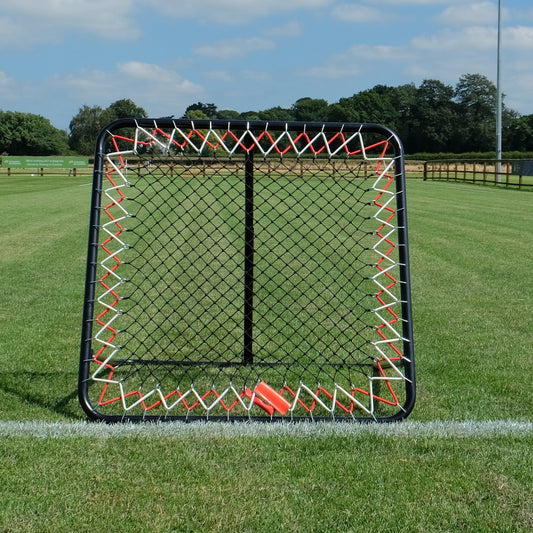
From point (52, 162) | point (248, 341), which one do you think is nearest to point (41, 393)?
point (248, 341)

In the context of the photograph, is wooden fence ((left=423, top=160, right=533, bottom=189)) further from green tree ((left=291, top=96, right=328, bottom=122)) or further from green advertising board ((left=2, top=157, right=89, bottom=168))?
green tree ((left=291, top=96, right=328, bottom=122))

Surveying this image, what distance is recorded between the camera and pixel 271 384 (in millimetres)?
4238

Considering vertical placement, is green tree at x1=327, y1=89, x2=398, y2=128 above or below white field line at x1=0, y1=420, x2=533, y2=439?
above

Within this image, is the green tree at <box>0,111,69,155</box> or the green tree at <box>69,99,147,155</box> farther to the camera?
the green tree at <box>69,99,147,155</box>

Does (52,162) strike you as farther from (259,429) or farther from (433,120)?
(433,120)

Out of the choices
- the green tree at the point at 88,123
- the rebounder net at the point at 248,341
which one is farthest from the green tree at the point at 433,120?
the rebounder net at the point at 248,341

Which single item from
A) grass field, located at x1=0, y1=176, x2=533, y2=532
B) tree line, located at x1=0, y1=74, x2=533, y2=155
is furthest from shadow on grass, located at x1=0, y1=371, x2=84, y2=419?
tree line, located at x1=0, y1=74, x2=533, y2=155

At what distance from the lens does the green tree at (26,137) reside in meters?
93.4

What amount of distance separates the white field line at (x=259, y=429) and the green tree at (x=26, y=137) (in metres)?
97.0

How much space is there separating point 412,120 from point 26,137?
61695 millimetres

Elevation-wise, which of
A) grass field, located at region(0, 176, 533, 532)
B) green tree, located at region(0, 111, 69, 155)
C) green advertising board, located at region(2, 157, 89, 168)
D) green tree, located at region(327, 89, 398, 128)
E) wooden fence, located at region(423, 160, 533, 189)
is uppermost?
green tree, located at region(327, 89, 398, 128)

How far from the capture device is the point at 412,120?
102000mm

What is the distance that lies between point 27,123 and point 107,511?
10068 centimetres

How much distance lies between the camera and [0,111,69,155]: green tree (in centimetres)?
9344
